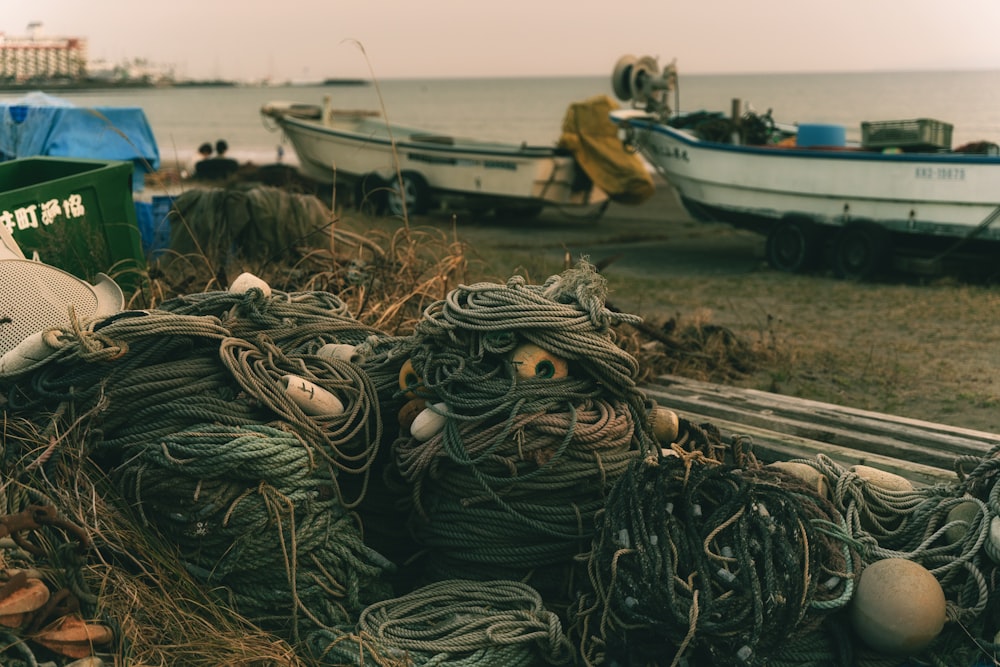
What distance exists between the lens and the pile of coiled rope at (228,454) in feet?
9.95

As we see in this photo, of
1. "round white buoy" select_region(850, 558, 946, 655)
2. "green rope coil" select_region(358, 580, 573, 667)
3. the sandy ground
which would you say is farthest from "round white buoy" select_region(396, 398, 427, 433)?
the sandy ground

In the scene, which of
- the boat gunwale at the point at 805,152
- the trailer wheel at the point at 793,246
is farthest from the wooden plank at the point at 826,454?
the trailer wheel at the point at 793,246

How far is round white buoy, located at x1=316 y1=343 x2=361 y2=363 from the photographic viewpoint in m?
3.95

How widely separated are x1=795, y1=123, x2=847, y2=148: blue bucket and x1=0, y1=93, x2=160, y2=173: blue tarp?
7142 mm

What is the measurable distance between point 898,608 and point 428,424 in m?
1.54

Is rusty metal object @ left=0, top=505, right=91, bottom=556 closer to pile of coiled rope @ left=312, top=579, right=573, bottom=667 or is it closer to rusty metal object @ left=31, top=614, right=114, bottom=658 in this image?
rusty metal object @ left=31, top=614, right=114, bottom=658

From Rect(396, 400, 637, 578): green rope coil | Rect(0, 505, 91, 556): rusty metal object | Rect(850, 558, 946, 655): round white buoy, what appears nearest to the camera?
Rect(0, 505, 91, 556): rusty metal object

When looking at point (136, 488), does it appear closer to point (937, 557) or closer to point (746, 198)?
point (937, 557)

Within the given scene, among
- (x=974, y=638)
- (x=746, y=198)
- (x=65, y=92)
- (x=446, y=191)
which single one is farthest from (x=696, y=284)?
(x=65, y=92)

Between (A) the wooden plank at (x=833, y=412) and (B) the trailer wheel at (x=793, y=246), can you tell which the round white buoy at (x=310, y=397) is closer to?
(A) the wooden plank at (x=833, y=412)

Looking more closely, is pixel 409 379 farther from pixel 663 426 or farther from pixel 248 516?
pixel 663 426

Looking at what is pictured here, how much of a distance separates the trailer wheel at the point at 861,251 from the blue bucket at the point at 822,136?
1322 mm

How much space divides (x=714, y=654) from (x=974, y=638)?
2.69ft

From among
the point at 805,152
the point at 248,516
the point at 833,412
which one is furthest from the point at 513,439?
the point at 805,152
